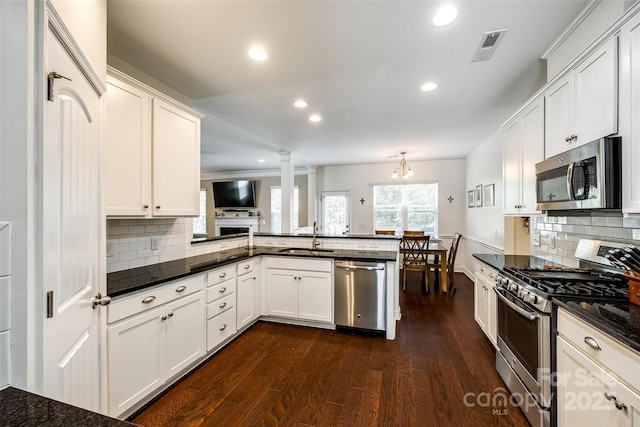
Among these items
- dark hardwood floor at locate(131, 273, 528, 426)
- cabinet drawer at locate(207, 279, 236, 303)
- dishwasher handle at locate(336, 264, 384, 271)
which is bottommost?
dark hardwood floor at locate(131, 273, 528, 426)

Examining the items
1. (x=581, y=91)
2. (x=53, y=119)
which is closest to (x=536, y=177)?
(x=581, y=91)

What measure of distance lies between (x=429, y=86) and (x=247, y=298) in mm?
3035

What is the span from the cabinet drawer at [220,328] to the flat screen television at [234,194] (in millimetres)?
5385

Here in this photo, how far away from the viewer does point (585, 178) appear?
1581 millimetres

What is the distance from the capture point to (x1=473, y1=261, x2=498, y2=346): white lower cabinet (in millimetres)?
2416

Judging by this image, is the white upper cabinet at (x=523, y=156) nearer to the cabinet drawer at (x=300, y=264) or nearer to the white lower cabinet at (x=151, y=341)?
the cabinet drawer at (x=300, y=264)

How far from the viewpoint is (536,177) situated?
216cm

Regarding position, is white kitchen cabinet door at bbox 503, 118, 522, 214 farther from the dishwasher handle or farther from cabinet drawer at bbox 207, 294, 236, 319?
cabinet drawer at bbox 207, 294, 236, 319

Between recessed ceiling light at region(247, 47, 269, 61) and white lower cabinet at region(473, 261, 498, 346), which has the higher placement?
recessed ceiling light at region(247, 47, 269, 61)

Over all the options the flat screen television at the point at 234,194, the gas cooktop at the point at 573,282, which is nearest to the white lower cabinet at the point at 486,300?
the gas cooktop at the point at 573,282

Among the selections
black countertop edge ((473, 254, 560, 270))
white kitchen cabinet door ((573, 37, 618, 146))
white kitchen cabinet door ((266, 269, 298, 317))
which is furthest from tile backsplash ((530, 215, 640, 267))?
white kitchen cabinet door ((266, 269, 298, 317))

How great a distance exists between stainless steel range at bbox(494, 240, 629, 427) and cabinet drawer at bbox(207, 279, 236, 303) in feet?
8.07

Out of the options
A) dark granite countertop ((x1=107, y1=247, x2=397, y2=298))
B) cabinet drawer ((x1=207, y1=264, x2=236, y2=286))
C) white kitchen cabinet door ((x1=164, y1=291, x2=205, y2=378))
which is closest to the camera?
dark granite countertop ((x1=107, y1=247, x2=397, y2=298))

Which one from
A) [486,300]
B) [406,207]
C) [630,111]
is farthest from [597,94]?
[406,207]
